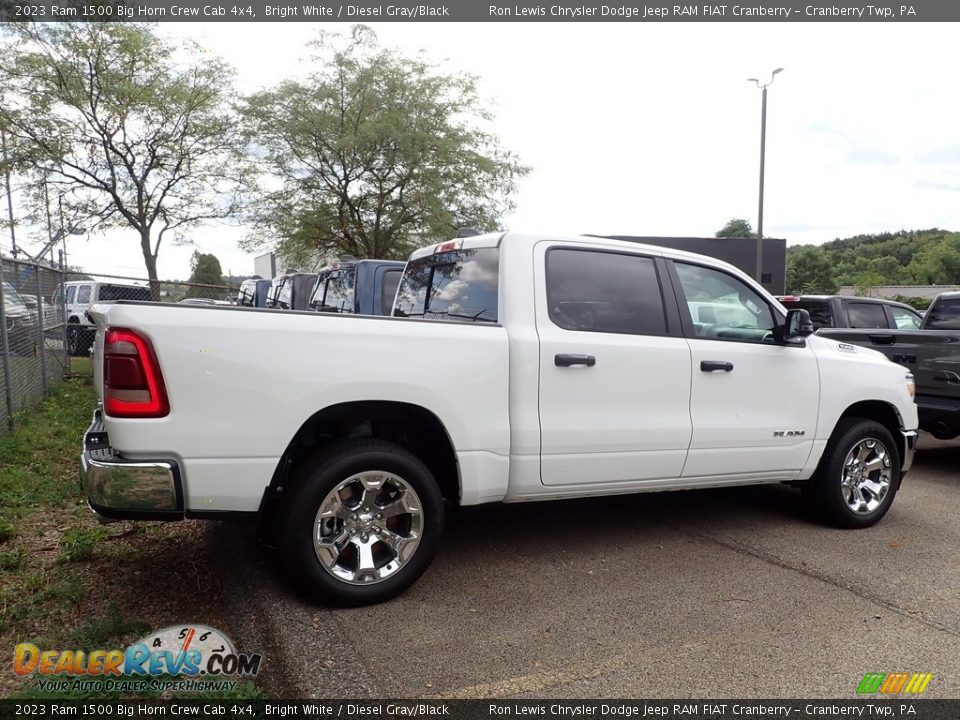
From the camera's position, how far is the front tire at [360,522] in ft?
11.0

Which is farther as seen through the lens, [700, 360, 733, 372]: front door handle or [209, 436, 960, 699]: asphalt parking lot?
[700, 360, 733, 372]: front door handle

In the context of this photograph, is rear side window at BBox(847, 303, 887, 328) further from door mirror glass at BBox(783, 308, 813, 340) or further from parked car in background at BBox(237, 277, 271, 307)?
parked car in background at BBox(237, 277, 271, 307)

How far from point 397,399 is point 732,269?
101 inches

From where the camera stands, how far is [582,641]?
3.26 m

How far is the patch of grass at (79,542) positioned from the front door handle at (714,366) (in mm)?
3790

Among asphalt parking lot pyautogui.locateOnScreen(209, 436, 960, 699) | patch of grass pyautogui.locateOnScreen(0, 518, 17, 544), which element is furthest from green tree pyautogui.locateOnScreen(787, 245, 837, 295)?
patch of grass pyautogui.locateOnScreen(0, 518, 17, 544)

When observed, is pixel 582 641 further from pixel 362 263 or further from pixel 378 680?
pixel 362 263

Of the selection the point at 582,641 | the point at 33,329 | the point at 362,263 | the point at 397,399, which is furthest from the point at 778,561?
the point at 33,329

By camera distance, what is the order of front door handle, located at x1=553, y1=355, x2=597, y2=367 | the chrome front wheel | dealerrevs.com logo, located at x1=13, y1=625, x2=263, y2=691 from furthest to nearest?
the chrome front wheel
front door handle, located at x1=553, y1=355, x2=597, y2=367
dealerrevs.com logo, located at x1=13, y1=625, x2=263, y2=691

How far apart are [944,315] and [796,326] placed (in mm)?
4426

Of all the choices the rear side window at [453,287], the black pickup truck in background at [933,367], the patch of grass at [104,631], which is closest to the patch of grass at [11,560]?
the patch of grass at [104,631]

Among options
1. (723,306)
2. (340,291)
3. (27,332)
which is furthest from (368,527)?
(27,332)

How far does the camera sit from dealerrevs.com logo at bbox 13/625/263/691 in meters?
2.78

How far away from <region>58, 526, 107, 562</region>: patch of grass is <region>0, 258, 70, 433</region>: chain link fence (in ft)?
9.97
